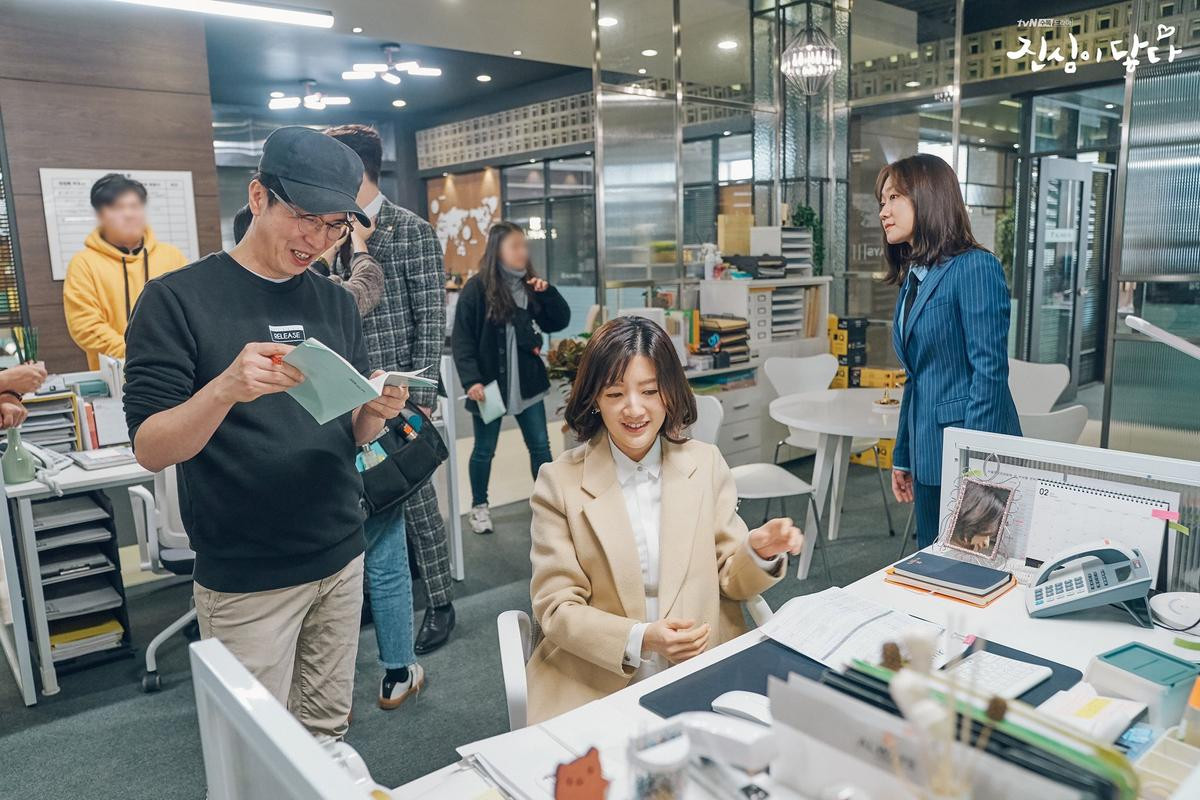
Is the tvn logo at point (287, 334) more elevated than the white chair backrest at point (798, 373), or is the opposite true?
the tvn logo at point (287, 334)

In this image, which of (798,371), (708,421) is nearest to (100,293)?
(708,421)

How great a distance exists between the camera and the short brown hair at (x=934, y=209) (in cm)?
243

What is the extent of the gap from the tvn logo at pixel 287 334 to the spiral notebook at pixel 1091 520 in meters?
1.66

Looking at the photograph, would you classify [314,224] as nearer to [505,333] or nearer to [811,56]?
[505,333]

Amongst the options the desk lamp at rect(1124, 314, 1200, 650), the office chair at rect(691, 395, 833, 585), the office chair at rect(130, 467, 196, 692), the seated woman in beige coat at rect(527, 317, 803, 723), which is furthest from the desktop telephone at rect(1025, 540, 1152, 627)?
the office chair at rect(130, 467, 196, 692)

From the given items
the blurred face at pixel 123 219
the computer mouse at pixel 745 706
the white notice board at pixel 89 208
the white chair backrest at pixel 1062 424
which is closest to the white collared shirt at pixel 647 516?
the computer mouse at pixel 745 706

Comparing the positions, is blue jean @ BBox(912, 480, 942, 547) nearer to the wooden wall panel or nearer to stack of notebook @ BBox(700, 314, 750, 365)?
stack of notebook @ BBox(700, 314, 750, 365)

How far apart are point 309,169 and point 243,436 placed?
517 mm

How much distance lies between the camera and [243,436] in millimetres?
1575

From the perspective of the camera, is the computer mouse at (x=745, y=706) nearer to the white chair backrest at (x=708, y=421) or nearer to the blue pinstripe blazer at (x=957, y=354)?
the blue pinstripe blazer at (x=957, y=354)

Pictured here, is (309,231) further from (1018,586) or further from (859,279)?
(859,279)

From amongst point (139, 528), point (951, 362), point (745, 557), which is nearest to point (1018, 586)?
point (745, 557)

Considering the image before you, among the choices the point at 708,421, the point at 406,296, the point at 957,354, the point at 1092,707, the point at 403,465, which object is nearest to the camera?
the point at 1092,707

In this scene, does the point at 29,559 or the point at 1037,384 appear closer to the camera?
the point at 29,559
